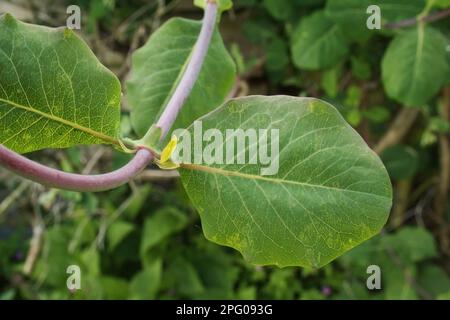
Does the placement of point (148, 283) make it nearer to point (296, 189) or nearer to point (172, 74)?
point (172, 74)

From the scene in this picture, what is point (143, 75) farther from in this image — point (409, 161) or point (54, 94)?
point (409, 161)

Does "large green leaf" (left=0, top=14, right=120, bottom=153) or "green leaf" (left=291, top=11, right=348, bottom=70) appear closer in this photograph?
"large green leaf" (left=0, top=14, right=120, bottom=153)

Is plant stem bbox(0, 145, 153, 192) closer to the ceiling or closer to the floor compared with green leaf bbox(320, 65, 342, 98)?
closer to the floor

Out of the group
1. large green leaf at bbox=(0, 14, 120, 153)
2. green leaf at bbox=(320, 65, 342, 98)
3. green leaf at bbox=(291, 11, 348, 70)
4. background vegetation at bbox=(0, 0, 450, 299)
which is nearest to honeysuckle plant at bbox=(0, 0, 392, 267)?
large green leaf at bbox=(0, 14, 120, 153)

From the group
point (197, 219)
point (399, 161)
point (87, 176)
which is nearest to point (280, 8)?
point (399, 161)

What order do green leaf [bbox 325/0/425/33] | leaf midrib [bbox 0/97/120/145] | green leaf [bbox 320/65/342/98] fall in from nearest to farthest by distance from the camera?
leaf midrib [bbox 0/97/120/145] < green leaf [bbox 325/0/425/33] < green leaf [bbox 320/65/342/98]

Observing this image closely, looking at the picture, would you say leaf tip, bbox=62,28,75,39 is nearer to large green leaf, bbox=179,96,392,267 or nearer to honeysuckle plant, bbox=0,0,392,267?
honeysuckle plant, bbox=0,0,392,267

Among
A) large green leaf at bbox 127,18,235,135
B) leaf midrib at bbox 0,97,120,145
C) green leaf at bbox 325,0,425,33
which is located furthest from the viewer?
green leaf at bbox 325,0,425,33
